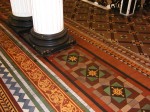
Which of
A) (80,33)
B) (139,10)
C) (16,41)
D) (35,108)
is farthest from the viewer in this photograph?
(139,10)

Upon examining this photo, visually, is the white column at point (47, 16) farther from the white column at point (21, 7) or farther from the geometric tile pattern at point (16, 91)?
the geometric tile pattern at point (16, 91)

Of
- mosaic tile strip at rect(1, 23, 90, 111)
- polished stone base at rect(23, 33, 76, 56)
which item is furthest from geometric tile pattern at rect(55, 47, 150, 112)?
mosaic tile strip at rect(1, 23, 90, 111)

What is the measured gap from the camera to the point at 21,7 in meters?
3.56

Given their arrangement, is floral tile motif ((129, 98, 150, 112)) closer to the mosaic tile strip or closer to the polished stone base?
the mosaic tile strip

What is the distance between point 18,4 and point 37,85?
70.8 inches

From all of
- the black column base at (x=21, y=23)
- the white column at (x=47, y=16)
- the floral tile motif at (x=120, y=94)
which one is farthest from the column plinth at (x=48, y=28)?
the floral tile motif at (x=120, y=94)

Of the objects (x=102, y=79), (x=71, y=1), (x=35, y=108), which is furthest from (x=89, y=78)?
(x=71, y=1)

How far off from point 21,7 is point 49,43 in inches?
40.7

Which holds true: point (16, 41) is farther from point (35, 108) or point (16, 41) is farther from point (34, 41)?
point (35, 108)

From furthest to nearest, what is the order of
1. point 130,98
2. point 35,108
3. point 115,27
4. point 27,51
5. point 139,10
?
point 139,10 < point 115,27 < point 27,51 < point 130,98 < point 35,108

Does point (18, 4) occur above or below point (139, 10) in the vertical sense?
above

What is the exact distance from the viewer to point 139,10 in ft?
16.0

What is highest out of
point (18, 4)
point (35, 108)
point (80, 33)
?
point (18, 4)

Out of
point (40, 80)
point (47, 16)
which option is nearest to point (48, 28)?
point (47, 16)
